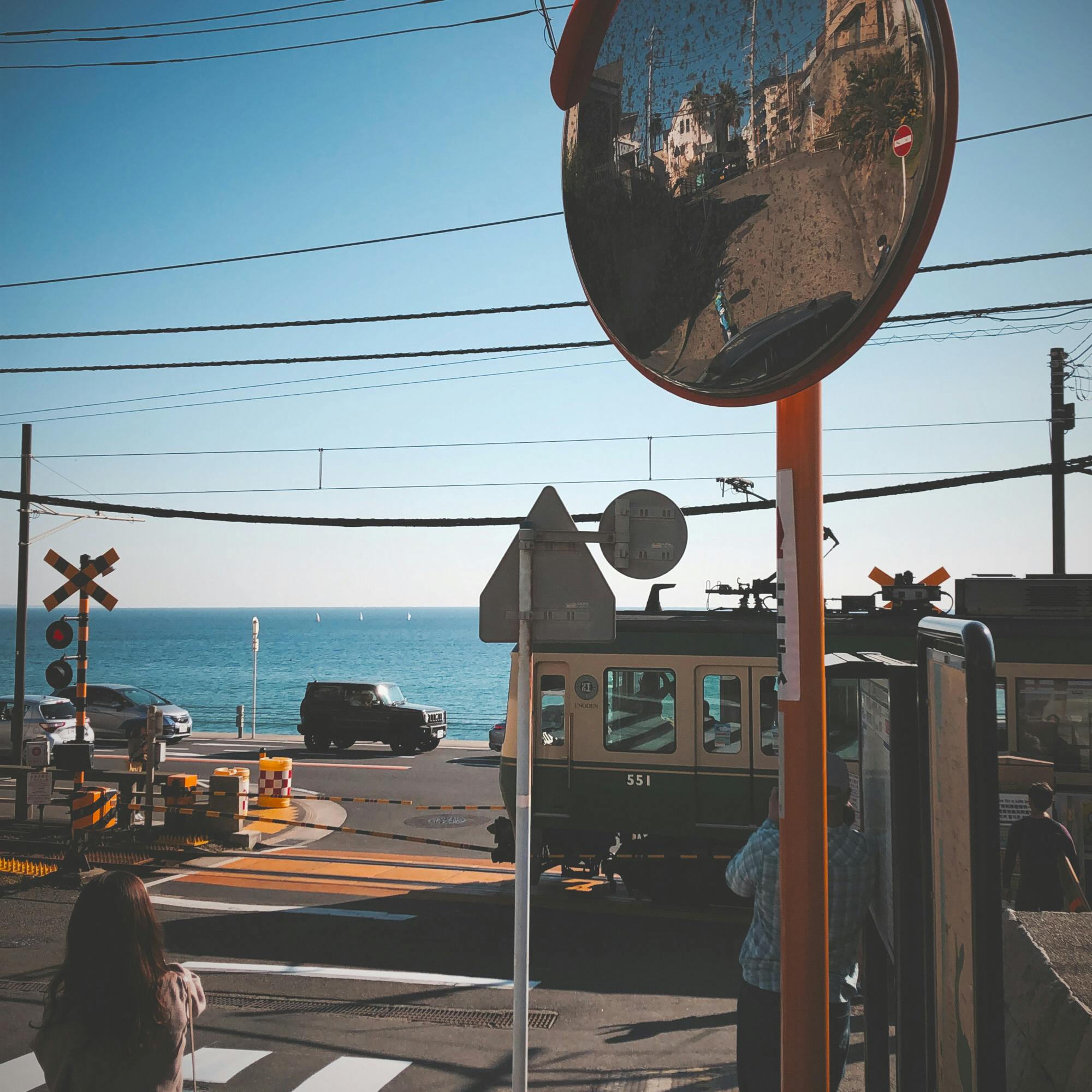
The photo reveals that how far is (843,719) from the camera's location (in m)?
9.93

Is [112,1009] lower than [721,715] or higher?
lower

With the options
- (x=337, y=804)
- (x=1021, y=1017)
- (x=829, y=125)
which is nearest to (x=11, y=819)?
(x=337, y=804)

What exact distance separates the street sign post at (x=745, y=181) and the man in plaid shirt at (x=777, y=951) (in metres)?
2.51

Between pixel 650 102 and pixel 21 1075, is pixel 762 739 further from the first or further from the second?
pixel 650 102

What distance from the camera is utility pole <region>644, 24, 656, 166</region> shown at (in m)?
1.50

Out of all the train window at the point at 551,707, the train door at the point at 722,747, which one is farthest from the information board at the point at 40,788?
the train door at the point at 722,747

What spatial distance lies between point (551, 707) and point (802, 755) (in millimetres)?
9185

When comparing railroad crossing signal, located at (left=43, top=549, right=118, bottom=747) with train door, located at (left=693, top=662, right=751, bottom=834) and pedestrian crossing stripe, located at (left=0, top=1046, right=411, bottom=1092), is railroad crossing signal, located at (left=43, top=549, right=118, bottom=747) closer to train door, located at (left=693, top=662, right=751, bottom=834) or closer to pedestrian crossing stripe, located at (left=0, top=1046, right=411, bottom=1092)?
pedestrian crossing stripe, located at (left=0, top=1046, right=411, bottom=1092)

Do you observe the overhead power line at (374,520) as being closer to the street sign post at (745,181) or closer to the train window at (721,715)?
the train window at (721,715)

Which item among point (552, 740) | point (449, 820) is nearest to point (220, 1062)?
point (552, 740)

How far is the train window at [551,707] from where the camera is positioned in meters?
11.0

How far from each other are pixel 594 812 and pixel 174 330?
773 cm

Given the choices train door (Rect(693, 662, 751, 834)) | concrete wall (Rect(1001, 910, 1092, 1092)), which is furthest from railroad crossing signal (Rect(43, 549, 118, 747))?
concrete wall (Rect(1001, 910, 1092, 1092))

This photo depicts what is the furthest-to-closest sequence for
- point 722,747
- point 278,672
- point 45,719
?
1. point 278,672
2. point 45,719
3. point 722,747
